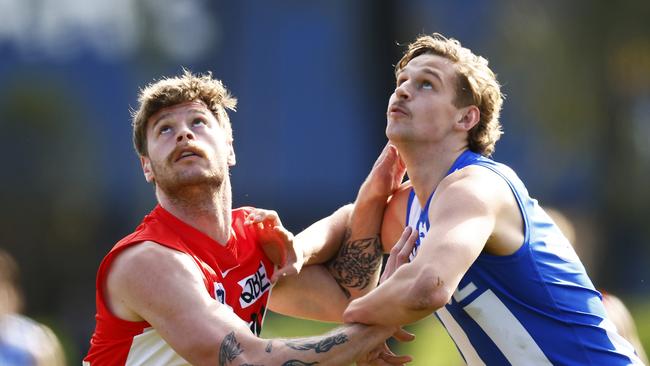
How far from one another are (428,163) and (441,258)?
898 mm

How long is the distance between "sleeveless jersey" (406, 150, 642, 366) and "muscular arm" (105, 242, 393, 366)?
1.54ft

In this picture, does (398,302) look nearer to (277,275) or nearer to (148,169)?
(277,275)

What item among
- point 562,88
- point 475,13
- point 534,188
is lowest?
point 534,188

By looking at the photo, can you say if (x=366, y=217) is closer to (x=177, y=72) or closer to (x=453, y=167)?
(x=453, y=167)

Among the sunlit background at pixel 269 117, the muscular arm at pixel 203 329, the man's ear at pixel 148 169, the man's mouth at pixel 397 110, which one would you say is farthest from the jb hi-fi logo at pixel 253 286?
the sunlit background at pixel 269 117

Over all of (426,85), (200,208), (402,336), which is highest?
(426,85)

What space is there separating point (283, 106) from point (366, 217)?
10459 millimetres

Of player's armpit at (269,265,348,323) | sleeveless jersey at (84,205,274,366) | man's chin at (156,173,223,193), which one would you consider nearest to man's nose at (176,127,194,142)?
man's chin at (156,173,223,193)

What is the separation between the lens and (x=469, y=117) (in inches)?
236

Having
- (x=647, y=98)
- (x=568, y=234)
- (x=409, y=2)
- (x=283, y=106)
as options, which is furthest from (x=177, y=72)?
(x=568, y=234)

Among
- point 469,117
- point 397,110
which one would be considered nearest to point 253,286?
point 397,110

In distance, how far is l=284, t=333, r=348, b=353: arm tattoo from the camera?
5367 millimetres

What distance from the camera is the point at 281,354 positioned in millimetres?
5371

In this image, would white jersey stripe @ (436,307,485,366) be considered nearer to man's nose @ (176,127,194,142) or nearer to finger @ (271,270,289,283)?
finger @ (271,270,289,283)
